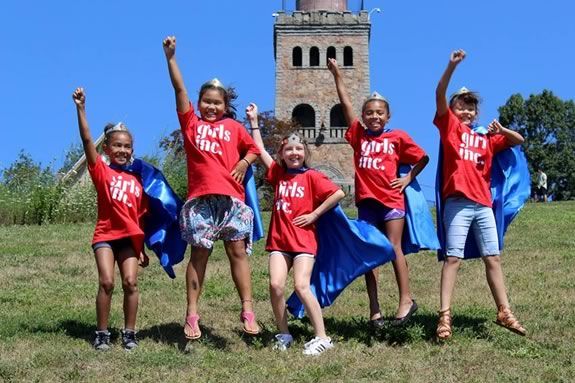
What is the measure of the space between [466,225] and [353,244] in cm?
91

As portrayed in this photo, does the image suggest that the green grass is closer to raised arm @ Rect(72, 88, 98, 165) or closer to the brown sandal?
the brown sandal

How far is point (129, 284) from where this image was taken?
7203 millimetres

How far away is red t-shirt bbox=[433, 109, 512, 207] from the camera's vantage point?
24.1 ft

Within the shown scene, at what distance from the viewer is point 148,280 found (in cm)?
1066

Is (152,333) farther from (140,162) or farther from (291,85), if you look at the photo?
(291,85)

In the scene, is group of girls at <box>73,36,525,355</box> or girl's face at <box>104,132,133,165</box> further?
girl's face at <box>104,132,133,165</box>

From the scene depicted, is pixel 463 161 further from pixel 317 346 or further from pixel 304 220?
pixel 317 346

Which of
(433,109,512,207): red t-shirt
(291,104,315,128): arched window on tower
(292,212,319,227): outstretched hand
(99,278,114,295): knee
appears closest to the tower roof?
(291,104,315,128): arched window on tower

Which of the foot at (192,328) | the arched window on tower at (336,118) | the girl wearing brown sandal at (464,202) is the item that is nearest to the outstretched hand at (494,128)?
the girl wearing brown sandal at (464,202)

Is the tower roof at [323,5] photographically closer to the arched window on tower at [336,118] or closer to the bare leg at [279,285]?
the arched window on tower at [336,118]

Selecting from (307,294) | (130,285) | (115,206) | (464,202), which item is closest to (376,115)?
(464,202)

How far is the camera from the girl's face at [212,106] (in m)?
7.27

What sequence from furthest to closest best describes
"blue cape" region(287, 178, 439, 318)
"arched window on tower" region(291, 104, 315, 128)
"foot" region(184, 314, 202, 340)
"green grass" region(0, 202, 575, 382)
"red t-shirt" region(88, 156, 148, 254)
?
1. "arched window on tower" region(291, 104, 315, 128)
2. "blue cape" region(287, 178, 439, 318)
3. "red t-shirt" region(88, 156, 148, 254)
4. "foot" region(184, 314, 202, 340)
5. "green grass" region(0, 202, 575, 382)

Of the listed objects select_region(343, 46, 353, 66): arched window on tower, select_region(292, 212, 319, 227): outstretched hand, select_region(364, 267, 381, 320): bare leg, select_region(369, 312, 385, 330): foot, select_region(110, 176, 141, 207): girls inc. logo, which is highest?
select_region(343, 46, 353, 66): arched window on tower
